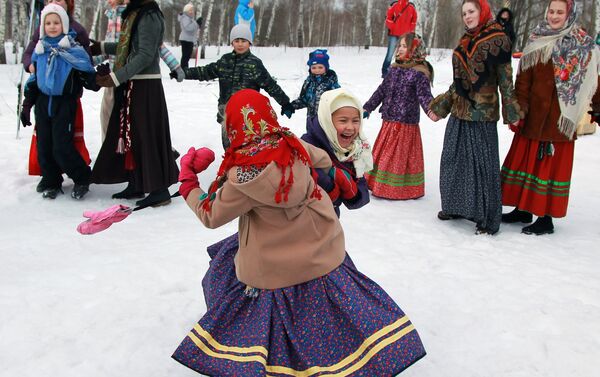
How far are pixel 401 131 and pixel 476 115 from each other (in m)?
1.13

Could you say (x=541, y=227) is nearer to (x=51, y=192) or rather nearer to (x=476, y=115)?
(x=476, y=115)

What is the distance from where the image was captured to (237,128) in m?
1.98

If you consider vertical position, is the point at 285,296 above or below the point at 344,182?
below

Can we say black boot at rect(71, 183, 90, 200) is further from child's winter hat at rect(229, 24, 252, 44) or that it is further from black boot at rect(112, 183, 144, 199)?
child's winter hat at rect(229, 24, 252, 44)

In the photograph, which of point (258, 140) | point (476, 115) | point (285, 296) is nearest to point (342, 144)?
point (258, 140)

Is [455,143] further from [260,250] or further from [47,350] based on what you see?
[47,350]

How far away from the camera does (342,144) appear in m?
2.42

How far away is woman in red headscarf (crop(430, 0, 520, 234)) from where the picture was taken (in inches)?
163

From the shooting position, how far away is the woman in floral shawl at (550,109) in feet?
13.6

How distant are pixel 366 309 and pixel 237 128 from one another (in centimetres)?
86

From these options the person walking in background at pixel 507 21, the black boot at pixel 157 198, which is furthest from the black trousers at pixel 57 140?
A: the person walking in background at pixel 507 21

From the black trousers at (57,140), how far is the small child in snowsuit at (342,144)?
9.79ft

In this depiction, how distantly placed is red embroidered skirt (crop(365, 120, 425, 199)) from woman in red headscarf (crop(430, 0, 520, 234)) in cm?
73

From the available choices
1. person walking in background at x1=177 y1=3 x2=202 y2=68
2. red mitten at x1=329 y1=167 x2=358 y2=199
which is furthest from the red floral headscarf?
person walking in background at x1=177 y1=3 x2=202 y2=68
